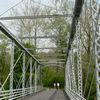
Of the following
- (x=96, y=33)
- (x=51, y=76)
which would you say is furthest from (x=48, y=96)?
(x=51, y=76)

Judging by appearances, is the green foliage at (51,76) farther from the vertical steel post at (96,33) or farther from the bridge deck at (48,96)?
the vertical steel post at (96,33)

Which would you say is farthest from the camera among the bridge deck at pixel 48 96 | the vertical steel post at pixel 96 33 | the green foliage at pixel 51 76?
the green foliage at pixel 51 76

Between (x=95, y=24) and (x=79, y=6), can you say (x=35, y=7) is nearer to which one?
(x=79, y=6)

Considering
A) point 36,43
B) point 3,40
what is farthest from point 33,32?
point 3,40

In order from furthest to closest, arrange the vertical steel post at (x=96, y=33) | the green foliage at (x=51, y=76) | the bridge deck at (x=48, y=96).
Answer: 1. the green foliage at (x=51, y=76)
2. the bridge deck at (x=48, y=96)
3. the vertical steel post at (x=96, y=33)

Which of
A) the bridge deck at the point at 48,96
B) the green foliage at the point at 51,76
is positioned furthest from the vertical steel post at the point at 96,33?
the green foliage at the point at 51,76

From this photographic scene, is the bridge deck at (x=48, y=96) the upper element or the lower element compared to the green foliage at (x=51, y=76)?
lower

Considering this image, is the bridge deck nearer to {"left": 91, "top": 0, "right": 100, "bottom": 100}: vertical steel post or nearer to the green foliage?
{"left": 91, "top": 0, "right": 100, "bottom": 100}: vertical steel post

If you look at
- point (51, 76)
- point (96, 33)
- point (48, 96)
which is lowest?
point (48, 96)

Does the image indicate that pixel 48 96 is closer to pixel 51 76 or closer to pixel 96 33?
pixel 96 33

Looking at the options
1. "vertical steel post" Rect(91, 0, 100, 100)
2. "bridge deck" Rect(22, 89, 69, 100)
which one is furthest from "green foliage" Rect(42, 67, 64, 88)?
"vertical steel post" Rect(91, 0, 100, 100)

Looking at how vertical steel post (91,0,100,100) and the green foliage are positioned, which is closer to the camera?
vertical steel post (91,0,100,100)

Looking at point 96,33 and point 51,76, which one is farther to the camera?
point 51,76

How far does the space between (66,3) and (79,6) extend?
42.8 ft
